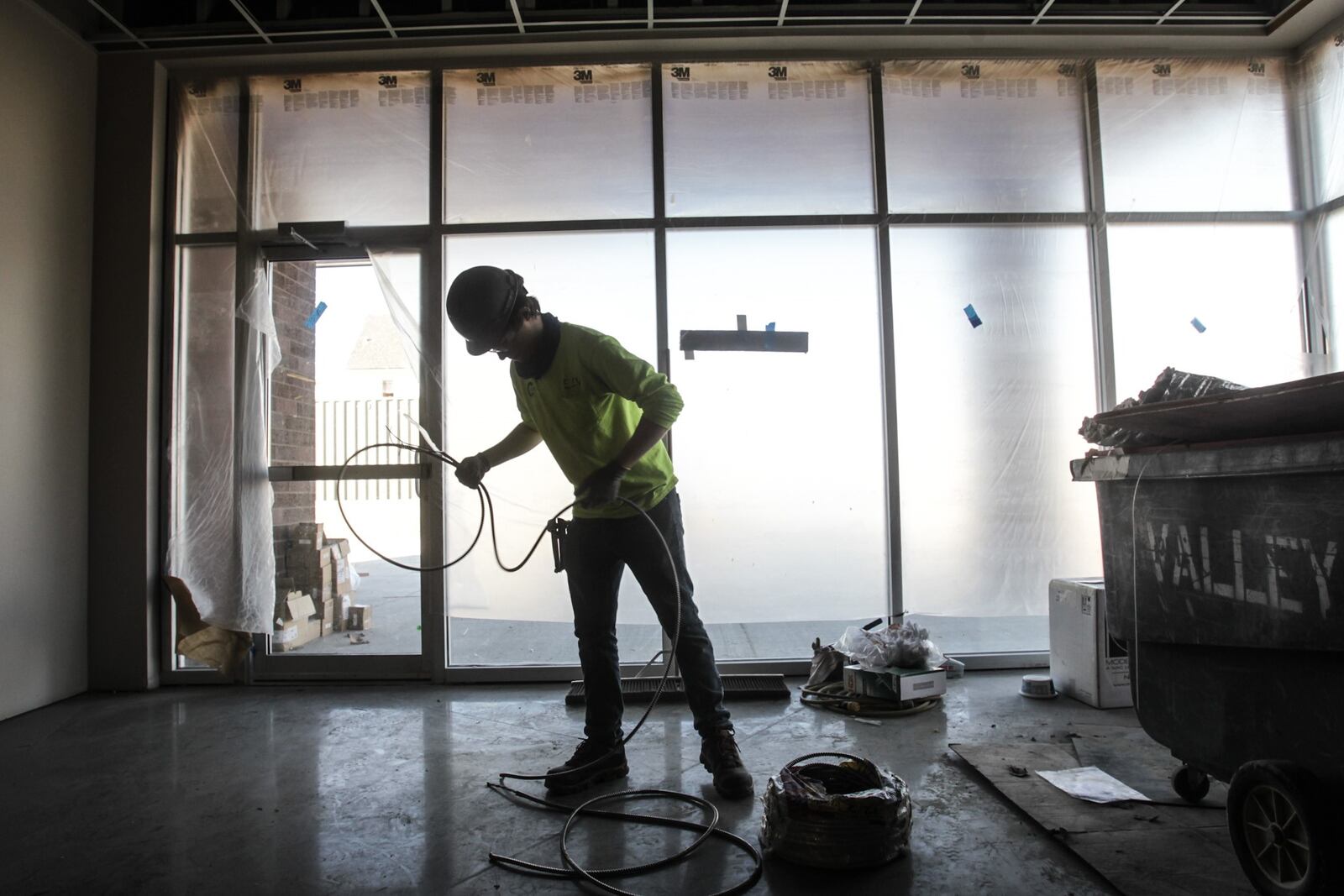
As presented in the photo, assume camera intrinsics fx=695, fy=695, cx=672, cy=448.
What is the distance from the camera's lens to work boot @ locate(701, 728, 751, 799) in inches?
74.5

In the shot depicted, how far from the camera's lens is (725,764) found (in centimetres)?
193

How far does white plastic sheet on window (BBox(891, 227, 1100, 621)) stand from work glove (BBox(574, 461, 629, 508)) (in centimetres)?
181

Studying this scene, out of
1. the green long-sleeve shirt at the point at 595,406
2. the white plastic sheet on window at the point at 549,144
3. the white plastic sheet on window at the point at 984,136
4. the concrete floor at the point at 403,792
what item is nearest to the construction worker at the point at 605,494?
the green long-sleeve shirt at the point at 595,406

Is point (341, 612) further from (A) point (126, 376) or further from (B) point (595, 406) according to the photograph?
(B) point (595, 406)

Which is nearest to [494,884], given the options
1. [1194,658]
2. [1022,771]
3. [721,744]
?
[721,744]

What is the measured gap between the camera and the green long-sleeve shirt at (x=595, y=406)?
6.15 feet

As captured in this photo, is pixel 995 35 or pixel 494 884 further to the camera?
pixel 995 35

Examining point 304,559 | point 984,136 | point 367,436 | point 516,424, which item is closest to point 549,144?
point 516,424

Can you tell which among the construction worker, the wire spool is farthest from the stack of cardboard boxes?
the wire spool

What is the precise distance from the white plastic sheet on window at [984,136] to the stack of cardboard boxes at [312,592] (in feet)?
10.3

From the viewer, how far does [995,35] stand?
128 inches

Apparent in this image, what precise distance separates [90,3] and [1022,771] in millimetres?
4615

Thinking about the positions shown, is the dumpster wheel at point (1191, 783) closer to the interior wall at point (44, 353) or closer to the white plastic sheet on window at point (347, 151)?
the white plastic sheet on window at point (347, 151)

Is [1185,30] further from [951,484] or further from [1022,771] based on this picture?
[1022,771]
